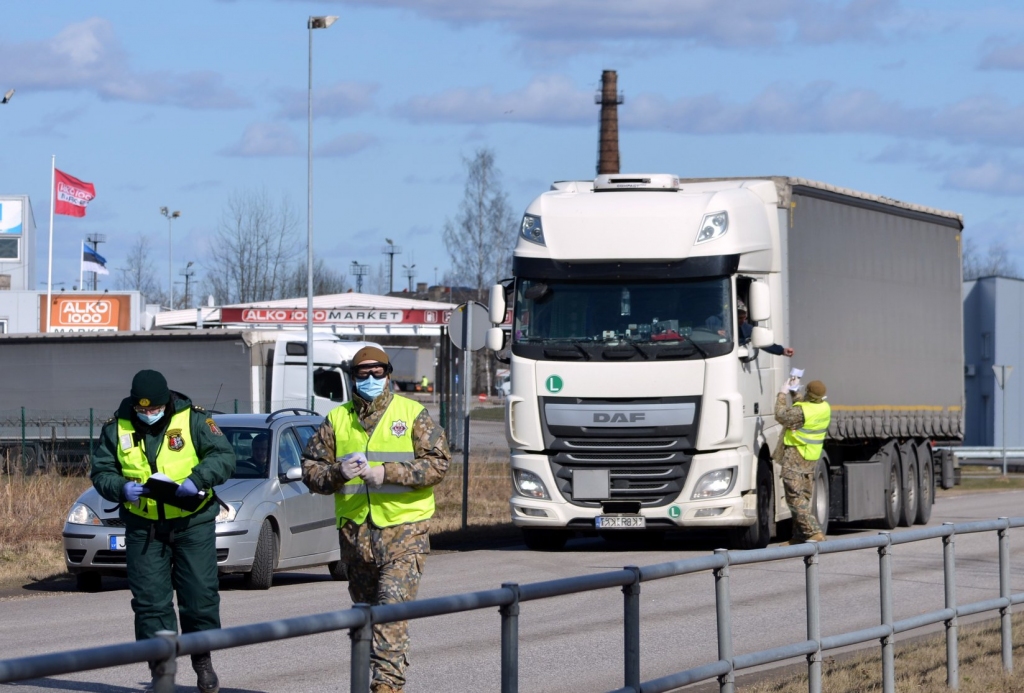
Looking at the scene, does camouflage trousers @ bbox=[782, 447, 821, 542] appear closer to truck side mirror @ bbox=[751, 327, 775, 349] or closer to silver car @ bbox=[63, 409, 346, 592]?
truck side mirror @ bbox=[751, 327, 775, 349]

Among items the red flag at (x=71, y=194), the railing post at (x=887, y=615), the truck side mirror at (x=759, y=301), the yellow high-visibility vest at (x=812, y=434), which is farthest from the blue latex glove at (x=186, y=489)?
the red flag at (x=71, y=194)

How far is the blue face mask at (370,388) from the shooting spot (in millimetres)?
7555

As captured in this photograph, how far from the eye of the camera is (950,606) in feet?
29.5

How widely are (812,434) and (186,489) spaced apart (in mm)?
10231

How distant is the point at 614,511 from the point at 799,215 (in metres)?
4.39

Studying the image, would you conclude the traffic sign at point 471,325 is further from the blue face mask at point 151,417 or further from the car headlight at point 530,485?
the blue face mask at point 151,417

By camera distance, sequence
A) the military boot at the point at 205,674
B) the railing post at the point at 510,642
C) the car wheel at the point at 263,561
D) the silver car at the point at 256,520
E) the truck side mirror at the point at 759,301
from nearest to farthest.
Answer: the military boot at the point at 205,674
the railing post at the point at 510,642
the silver car at the point at 256,520
the car wheel at the point at 263,561
the truck side mirror at the point at 759,301

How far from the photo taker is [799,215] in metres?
17.9

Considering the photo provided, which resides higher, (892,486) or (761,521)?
(892,486)

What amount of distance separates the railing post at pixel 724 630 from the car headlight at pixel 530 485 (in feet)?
30.6

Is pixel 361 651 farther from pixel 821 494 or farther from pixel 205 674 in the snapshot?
pixel 821 494

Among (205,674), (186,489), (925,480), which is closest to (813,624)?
(186,489)

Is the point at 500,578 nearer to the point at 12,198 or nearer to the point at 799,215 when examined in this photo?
the point at 799,215

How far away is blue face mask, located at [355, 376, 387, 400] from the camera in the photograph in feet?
24.8
